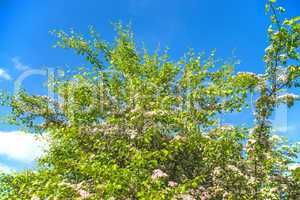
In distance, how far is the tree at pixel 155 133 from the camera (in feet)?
38.8

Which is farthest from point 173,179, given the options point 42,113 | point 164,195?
point 42,113

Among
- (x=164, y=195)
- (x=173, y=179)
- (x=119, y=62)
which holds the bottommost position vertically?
(x=164, y=195)

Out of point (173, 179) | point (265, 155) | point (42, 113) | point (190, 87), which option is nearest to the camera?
point (265, 155)

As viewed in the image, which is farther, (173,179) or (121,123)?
(121,123)

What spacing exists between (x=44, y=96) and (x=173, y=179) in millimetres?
7655

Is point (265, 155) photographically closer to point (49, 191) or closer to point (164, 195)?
point (164, 195)

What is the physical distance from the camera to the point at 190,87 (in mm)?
16938

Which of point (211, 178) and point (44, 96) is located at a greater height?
point (44, 96)

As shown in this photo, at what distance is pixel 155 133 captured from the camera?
14.0m

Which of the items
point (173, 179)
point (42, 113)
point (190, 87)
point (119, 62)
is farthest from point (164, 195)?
point (42, 113)

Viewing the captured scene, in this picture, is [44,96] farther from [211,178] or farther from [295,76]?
[295,76]

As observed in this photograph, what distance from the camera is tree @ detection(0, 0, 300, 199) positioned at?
465 inches

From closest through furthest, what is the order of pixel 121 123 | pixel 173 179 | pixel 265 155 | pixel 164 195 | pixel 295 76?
pixel 164 195
pixel 295 76
pixel 265 155
pixel 173 179
pixel 121 123

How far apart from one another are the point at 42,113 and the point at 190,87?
6323 mm
